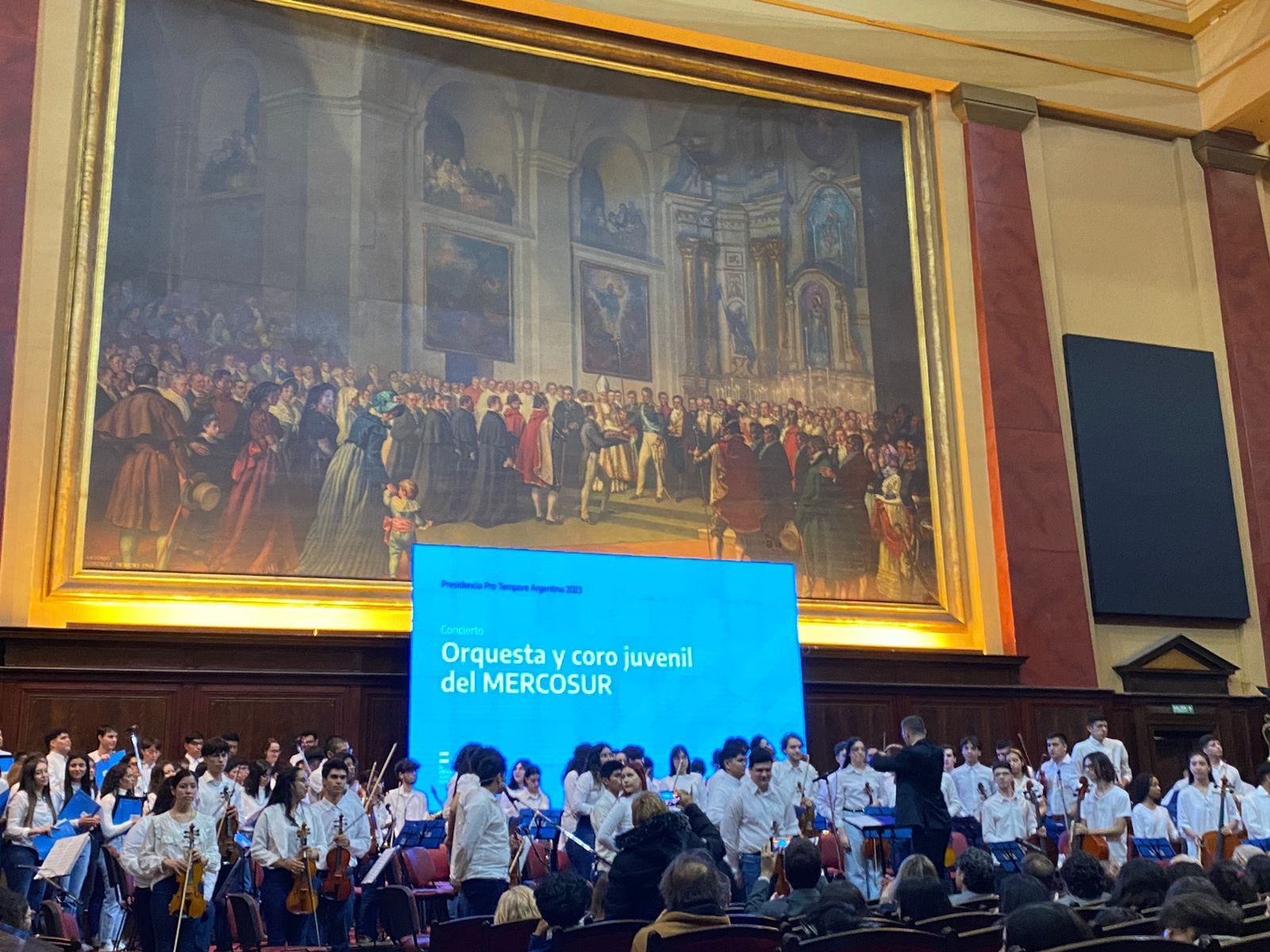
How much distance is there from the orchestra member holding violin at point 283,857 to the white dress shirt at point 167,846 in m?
0.78

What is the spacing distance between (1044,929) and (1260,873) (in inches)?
92.8

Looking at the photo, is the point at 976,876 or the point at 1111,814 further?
the point at 1111,814

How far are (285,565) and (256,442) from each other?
1.31 m

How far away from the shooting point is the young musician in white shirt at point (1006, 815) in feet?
37.0

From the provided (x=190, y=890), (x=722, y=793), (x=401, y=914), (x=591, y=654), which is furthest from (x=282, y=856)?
(x=591, y=654)

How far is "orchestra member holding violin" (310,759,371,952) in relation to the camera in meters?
8.56

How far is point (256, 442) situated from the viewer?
13242 mm

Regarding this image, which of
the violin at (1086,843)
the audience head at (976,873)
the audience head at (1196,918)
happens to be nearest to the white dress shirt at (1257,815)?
the violin at (1086,843)

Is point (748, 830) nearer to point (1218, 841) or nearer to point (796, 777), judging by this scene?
point (796, 777)

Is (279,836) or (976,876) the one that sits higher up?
(279,836)

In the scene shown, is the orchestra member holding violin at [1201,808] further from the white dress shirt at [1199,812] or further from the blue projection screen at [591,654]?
the blue projection screen at [591,654]

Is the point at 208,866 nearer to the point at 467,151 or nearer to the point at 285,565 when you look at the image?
the point at 285,565

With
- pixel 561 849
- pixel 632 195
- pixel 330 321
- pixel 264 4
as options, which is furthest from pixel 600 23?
pixel 561 849

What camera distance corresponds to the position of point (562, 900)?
210 inches
